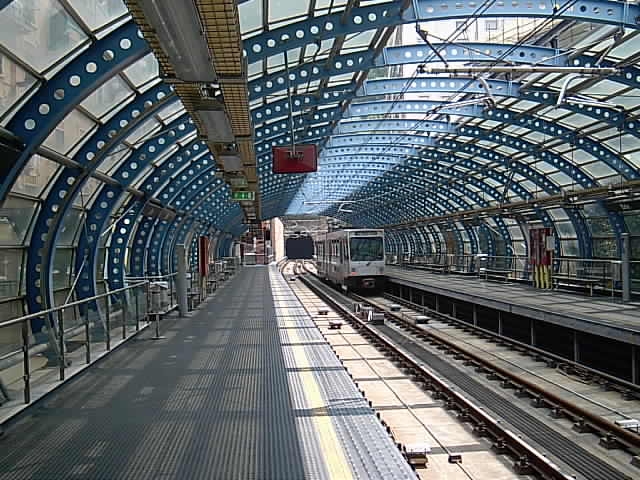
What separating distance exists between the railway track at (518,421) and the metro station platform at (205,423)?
2.47 meters

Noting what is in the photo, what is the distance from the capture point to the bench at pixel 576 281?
1877cm

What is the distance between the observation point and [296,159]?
15719 millimetres

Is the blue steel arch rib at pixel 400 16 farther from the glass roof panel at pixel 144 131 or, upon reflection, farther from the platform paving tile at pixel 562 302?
the platform paving tile at pixel 562 302

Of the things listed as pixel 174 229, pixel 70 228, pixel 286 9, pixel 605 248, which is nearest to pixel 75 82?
pixel 286 9

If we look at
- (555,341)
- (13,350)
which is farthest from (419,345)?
(13,350)

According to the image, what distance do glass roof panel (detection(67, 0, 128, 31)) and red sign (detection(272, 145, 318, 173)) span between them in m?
6.01

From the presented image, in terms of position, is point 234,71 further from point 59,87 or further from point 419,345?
point 419,345

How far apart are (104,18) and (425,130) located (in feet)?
59.2

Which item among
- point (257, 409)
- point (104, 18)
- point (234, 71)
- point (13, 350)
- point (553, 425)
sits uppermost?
point (104, 18)

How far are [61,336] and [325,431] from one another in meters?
3.91

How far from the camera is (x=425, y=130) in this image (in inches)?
1045

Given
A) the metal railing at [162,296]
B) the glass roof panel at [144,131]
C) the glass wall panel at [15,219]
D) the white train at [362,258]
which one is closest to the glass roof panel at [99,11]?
the glass wall panel at [15,219]

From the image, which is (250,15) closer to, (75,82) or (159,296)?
(75,82)

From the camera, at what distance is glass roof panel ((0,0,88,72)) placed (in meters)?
9.09
